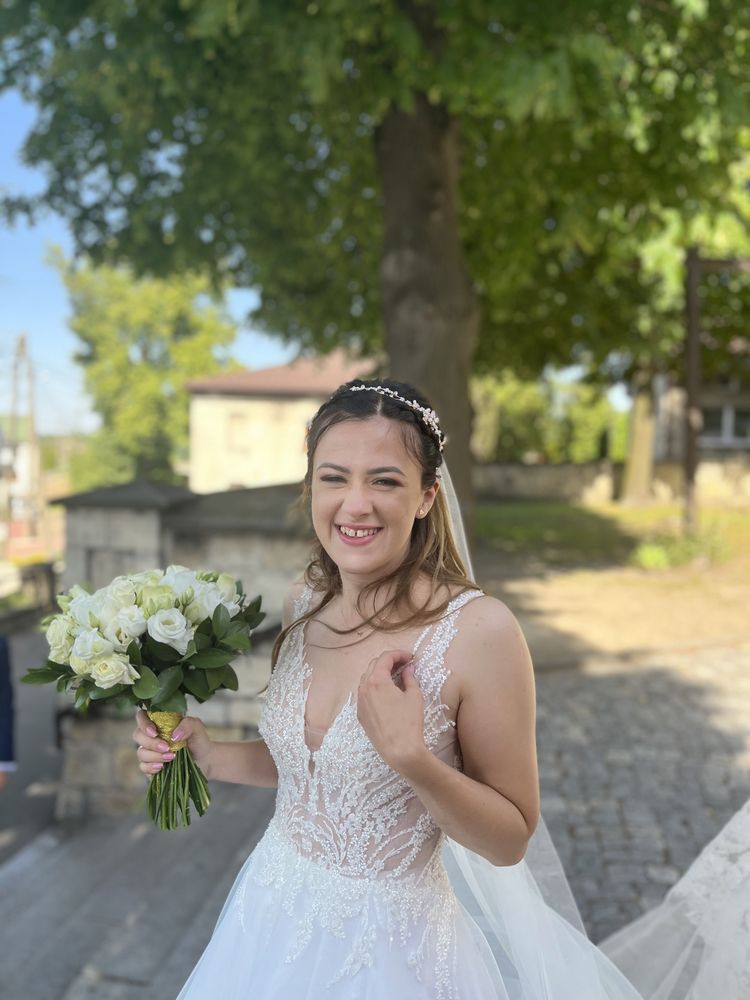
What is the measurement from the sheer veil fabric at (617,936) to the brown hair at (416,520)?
0.25 metres

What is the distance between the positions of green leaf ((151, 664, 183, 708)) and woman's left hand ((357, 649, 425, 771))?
0.57m

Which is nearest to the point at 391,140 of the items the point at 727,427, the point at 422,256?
the point at 422,256

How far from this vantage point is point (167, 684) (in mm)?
2236

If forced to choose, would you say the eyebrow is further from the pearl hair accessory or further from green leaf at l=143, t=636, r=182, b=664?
green leaf at l=143, t=636, r=182, b=664

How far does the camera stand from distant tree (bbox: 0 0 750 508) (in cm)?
773

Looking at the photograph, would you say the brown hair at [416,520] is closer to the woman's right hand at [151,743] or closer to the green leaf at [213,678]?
the green leaf at [213,678]

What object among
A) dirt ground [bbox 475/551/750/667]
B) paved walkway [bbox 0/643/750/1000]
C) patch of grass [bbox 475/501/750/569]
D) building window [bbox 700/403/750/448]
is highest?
building window [bbox 700/403/750/448]

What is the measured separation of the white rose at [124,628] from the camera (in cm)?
223

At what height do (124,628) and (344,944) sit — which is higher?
(124,628)

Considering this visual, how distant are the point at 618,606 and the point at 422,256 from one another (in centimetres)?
508

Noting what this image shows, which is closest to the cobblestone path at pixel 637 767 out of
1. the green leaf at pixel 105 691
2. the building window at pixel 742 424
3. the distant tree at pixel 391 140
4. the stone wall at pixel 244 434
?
the green leaf at pixel 105 691

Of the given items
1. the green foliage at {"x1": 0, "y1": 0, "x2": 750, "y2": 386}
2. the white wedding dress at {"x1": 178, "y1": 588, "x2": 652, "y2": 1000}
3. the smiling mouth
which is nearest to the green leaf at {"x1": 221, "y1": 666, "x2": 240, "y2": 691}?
the white wedding dress at {"x1": 178, "y1": 588, "x2": 652, "y2": 1000}

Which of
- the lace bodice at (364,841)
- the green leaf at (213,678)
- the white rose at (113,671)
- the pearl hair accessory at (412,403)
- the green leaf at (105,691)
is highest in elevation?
the pearl hair accessory at (412,403)

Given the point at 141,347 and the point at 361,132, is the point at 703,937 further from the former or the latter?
the point at 141,347
